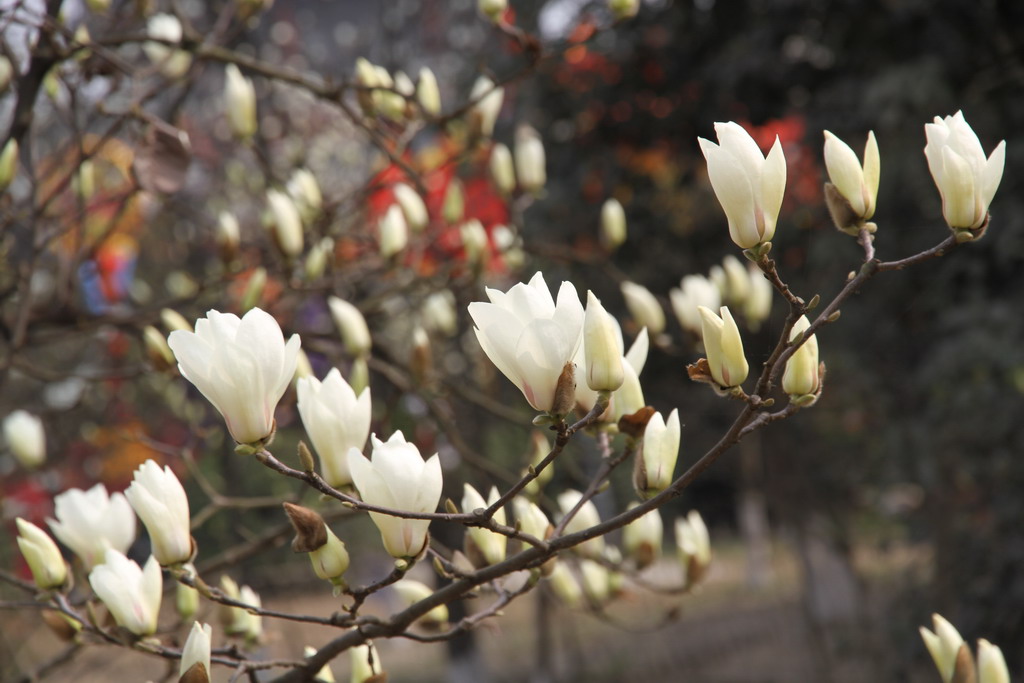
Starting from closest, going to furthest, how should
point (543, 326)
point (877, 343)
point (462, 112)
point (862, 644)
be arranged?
point (543, 326), point (462, 112), point (877, 343), point (862, 644)

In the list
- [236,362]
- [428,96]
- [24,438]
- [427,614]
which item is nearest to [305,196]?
[428,96]

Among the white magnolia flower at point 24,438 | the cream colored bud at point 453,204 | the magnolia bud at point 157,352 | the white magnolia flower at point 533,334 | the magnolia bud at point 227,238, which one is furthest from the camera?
the cream colored bud at point 453,204

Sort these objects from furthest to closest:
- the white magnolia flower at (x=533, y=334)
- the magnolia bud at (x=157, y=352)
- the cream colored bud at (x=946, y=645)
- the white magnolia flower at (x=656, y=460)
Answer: the magnolia bud at (x=157, y=352) → the cream colored bud at (x=946, y=645) → the white magnolia flower at (x=656, y=460) → the white magnolia flower at (x=533, y=334)

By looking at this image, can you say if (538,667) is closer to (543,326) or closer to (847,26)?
(847,26)

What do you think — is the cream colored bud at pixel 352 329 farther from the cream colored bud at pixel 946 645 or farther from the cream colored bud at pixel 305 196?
the cream colored bud at pixel 946 645

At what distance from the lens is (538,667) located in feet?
12.3

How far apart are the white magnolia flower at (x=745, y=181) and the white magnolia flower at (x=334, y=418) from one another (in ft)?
1.02

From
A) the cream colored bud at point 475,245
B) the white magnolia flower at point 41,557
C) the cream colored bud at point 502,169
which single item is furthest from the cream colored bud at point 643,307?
the white magnolia flower at point 41,557

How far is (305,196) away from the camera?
5.64ft

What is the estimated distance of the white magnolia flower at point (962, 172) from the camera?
683 mm

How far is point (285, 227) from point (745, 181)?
99 centimetres

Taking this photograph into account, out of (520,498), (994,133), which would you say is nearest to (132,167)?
(520,498)

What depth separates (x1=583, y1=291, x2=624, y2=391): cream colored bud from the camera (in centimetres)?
66

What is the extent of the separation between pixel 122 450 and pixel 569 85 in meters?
2.73
